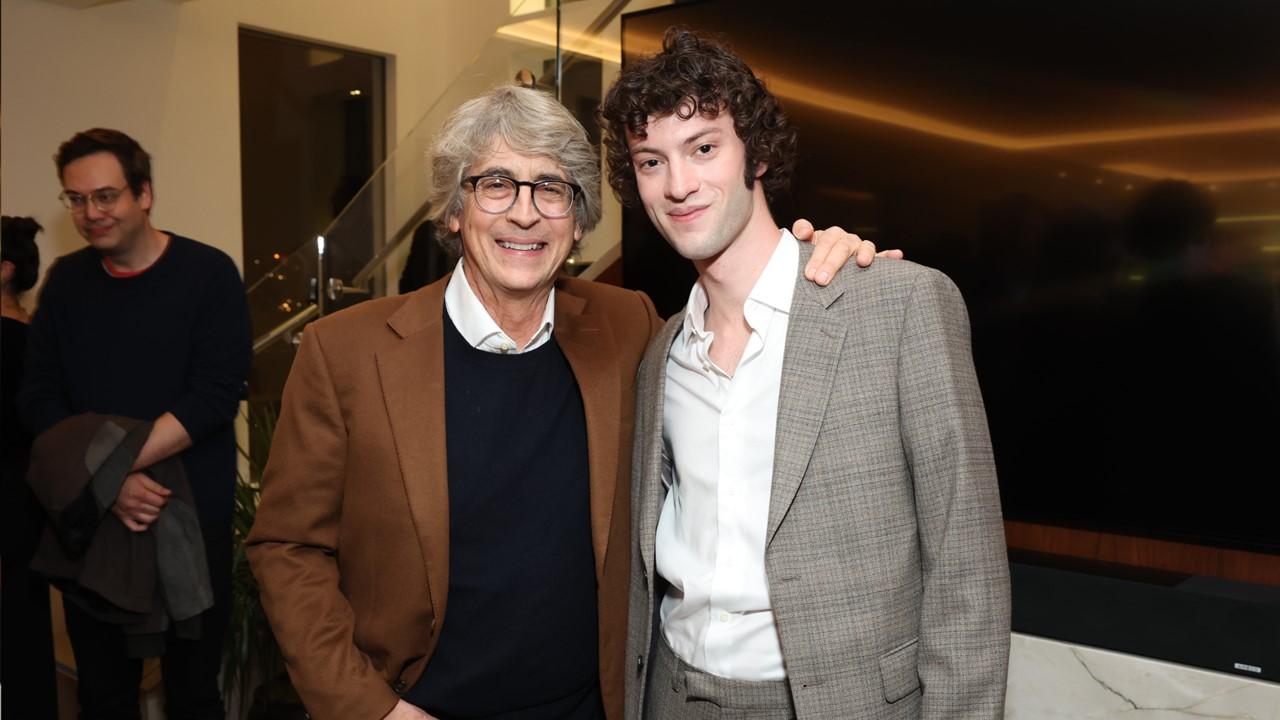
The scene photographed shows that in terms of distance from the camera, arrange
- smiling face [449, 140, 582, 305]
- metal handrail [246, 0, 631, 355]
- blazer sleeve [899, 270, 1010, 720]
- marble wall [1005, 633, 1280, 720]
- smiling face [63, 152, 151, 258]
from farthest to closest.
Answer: metal handrail [246, 0, 631, 355]
smiling face [63, 152, 151, 258]
marble wall [1005, 633, 1280, 720]
smiling face [449, 140, 582, 305]
blazer sleeve [899, 270, 1010, 720]

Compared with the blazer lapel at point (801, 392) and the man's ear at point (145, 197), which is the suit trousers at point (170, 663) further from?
the blazer lapel at point (801, 392)

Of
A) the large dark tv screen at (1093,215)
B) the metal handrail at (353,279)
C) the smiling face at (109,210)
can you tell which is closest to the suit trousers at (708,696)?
the large dark tv screen at (1093,215)

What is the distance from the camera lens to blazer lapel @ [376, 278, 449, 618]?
1.61 meters

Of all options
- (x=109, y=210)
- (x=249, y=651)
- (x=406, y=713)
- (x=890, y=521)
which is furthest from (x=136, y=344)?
(x=890, y=521)

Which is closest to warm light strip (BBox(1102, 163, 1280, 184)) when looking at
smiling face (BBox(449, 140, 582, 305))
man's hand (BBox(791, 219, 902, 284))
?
man's hand (BBox(791, 219, 902, 284))

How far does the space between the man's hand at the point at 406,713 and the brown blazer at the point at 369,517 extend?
0.02m

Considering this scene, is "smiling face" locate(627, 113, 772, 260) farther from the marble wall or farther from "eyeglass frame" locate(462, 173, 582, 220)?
the marble wall

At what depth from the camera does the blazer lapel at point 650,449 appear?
163 centimetres

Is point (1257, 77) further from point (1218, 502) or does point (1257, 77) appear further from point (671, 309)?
point (671, 309)

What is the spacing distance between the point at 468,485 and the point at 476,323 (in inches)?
11.3

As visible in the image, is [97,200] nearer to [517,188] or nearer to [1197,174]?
[517,188]

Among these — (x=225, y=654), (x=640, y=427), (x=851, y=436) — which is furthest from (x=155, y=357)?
(x=851, y=436)

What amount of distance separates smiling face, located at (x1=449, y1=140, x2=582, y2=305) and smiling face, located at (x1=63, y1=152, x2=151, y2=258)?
5.21 feet

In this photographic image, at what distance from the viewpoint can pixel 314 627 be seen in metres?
1.63
